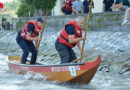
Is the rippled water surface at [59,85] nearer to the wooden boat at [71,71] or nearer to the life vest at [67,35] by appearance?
the wooden boat at [71,71]

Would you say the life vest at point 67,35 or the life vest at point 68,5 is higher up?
the life vest at point 67,35

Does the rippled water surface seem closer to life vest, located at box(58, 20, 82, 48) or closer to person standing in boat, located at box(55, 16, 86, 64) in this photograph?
person standing in boat, located at box(55, 16, 86, 64)

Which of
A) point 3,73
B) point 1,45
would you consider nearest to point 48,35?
point 1,45

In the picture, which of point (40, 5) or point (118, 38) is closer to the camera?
point (118, 38)

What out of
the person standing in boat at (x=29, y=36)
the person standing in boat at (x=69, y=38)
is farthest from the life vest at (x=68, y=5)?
the person standing in boat at (x=69, y=38)

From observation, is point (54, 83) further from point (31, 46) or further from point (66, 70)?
point (31, 46)

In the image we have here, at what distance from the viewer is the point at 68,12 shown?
19141mm

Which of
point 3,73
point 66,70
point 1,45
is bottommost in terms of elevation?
point 1,45

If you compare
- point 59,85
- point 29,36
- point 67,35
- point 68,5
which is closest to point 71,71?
point 59,85

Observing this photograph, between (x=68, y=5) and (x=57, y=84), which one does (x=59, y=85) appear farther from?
(x=68, y=5)

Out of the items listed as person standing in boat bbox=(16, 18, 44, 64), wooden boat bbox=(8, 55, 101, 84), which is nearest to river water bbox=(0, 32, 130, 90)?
wooden boat bbox=(8, 55, 101, 84)

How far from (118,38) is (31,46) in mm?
4362

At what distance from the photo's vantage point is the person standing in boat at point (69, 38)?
9.55 m

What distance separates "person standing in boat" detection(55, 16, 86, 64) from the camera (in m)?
9.55
